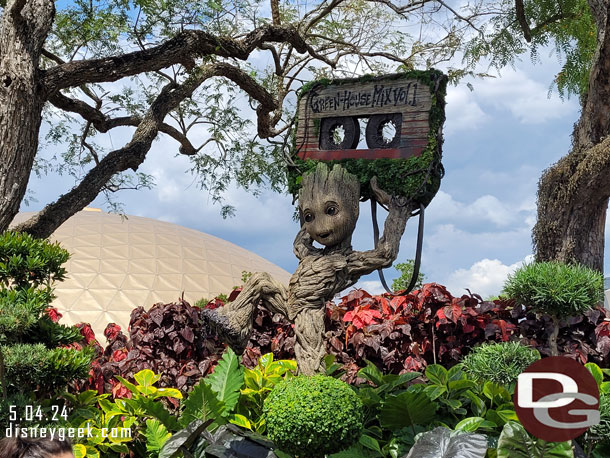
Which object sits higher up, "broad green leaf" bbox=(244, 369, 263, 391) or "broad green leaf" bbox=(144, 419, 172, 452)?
"broad green leaf" bbox=(244, 369, 263, 391)

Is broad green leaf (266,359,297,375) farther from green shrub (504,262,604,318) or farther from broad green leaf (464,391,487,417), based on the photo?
green shrub (504,262,604,318)

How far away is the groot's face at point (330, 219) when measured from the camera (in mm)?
4590

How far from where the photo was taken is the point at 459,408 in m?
4.84

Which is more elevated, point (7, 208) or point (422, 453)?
point (7, 208)

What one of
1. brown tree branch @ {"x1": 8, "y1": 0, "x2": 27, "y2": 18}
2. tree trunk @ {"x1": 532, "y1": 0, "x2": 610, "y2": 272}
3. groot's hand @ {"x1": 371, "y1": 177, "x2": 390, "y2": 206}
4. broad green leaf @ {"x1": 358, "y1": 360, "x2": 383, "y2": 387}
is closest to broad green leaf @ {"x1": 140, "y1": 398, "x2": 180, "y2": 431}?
broad green leaf @ {"x1": 358, "y1": 360, "x2": 383, "y2": 387}

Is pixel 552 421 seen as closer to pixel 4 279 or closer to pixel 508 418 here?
pixel 508 418

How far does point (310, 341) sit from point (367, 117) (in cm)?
178

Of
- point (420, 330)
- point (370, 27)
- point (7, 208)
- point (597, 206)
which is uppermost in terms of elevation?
point (370, 27)

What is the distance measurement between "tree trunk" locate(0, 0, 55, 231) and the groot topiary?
477cm

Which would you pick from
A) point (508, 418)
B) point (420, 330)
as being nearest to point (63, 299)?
point (420, 330)

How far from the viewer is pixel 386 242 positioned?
4.64 metres

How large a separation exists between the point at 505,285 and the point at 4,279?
4.02 meters

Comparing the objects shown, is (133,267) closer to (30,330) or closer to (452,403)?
(30,330)

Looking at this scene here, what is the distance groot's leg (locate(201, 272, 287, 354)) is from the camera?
4477 mm
